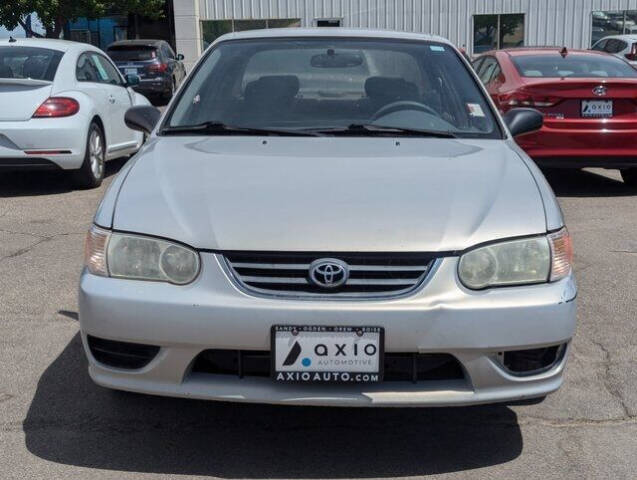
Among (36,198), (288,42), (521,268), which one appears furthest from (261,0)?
(521,268)

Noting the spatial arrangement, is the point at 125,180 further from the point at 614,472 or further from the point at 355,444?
the point at 614,472

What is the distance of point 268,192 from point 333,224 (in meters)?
0.35

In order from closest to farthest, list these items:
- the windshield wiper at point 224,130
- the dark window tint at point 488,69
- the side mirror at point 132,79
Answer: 1. the windshield wiper at point 224,130
2. the dark window tint at point 488,69
3. the side mirror at point 132,79

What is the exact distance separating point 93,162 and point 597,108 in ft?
15.6

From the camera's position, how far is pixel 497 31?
108ft

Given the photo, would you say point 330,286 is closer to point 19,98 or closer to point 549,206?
point 549,206

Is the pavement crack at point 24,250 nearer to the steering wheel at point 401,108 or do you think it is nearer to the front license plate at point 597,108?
the steering wheel at point 401,108

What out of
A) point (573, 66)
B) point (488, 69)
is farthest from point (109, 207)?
point (488, 69)

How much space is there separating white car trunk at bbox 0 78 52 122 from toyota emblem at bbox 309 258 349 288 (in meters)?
6.05

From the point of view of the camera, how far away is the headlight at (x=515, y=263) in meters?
3.04

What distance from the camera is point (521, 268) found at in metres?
3.12

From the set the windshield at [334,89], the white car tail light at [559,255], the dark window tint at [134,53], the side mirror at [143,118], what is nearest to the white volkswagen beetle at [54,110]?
the side mirror at [143,118]

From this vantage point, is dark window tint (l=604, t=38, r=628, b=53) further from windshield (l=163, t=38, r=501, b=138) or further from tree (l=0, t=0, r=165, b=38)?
windshield (l=163, t=38, r=501, b=138)

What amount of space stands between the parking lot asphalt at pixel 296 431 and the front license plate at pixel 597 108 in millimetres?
4076
